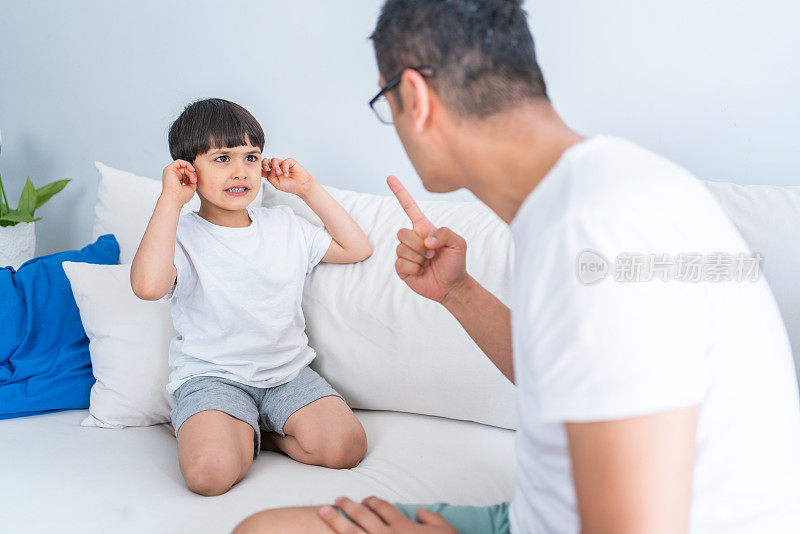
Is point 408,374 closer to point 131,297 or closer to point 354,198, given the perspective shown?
point 354,198

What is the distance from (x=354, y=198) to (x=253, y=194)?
0.84ft

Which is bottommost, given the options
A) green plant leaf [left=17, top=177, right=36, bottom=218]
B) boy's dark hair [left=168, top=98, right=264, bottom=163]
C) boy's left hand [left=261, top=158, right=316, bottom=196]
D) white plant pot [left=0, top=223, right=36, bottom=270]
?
white plant pot [left=0, top=223, right=36, bottom=270]

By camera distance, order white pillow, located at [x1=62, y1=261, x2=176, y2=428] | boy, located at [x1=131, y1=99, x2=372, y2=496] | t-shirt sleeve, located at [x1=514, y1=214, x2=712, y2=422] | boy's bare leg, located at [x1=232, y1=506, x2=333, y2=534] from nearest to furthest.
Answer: t-shirt sleeve, located at [x1=514, y1=214, x2=712, y2=422]
boy's bare leg, located at [x1=232, y1=506, x2=333, y2=534]
boy, located at [x1=131, y1=99, x2=372, y2=496]
white pillow, located at [x1=62, y1=261, x2=176, y2=428]

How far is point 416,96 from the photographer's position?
68 cm

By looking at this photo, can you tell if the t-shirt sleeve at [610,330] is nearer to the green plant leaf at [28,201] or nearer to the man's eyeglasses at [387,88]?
the man's eyeglasses at [387,88]

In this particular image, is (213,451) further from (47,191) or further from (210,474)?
(47,191)

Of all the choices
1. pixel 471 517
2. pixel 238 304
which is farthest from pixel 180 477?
pixel 471 517

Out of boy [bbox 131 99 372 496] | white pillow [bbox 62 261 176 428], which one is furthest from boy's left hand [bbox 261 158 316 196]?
white pillow [bbox 62 261 176 428]

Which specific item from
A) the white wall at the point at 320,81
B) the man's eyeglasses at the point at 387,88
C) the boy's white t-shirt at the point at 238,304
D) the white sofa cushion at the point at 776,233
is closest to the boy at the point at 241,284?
the boy's white t-shirt at the point at 238,304

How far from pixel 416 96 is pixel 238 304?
854mm

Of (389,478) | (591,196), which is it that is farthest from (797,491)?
(389,478)

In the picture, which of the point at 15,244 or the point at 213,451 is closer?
the point at 213,451

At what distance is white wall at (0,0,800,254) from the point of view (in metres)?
1.42

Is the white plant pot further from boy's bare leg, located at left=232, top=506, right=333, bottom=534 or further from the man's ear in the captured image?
the man's ear
